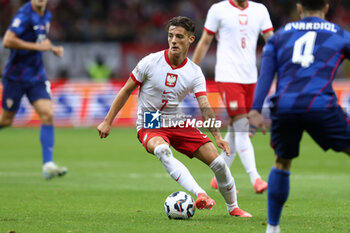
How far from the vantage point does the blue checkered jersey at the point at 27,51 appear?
1006cm

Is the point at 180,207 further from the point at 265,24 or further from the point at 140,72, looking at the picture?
the point at 265,24

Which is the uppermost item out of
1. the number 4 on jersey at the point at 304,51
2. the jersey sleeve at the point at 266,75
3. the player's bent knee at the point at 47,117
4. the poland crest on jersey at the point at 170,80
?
→ the number 4 on jersey at the point at 304,51

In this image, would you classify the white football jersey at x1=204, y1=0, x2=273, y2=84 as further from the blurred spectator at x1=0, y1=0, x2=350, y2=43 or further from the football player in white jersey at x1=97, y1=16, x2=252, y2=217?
the blurred spectator at x1=0, y1=0, x2=350, y2=43

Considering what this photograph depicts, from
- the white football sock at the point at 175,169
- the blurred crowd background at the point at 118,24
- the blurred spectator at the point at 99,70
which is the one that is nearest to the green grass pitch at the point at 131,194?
the white football sock at the point at 175,169

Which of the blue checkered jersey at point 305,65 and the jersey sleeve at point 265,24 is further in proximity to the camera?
the jersey sleeve at point 265,24

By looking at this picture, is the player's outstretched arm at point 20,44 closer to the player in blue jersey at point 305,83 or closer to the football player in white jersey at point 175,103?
the football player in white jersey at point 175,103

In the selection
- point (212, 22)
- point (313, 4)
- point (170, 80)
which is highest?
point (313, 4)

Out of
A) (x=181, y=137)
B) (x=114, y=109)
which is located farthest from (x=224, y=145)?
(x=114, y=109)

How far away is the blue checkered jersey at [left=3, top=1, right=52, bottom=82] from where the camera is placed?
10062mm

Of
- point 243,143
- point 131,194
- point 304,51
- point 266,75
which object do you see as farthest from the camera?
point 243,143

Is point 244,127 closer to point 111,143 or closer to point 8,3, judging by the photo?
point 111,143

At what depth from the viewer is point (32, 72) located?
33.4 ft

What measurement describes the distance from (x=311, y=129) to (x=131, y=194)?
4.00 m

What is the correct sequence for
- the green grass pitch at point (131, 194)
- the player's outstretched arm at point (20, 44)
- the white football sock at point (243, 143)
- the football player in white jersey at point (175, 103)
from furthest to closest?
the player's outstretched arm at point (20, 44) < the white football sock at point (243, 143) < the football player in white jersey at point (175, 103) < the green grass pitch at point (131, 194)
